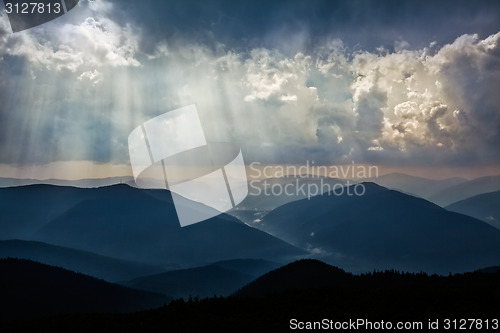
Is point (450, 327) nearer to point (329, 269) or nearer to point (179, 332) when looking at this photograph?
point (179, 332)

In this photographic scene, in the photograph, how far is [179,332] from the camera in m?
43.0

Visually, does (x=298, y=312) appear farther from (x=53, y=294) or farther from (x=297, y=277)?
(x=53, y=294)

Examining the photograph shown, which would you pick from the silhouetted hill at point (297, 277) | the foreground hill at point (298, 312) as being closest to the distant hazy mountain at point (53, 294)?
the silhouetted hill at point (297, 277)

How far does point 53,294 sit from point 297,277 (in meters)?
110

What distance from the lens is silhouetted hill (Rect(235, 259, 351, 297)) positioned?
147312 millimetres

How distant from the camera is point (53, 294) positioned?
525ft

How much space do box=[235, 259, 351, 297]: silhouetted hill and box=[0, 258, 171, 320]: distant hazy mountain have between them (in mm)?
62862

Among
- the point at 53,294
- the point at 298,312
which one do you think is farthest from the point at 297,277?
the point at 53,294

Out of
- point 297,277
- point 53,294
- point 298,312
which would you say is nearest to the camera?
point 298,312

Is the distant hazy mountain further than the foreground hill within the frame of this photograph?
Yes

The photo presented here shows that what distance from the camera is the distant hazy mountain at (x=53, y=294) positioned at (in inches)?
5610

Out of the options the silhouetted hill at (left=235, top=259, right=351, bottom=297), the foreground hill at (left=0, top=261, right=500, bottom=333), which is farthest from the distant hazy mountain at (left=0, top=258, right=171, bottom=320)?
the foreground hill at (left=0, top=261, right=500, bottom=333)

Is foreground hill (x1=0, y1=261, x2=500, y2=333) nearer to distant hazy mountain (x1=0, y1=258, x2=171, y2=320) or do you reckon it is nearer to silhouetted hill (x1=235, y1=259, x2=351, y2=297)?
silhouetted hill (x1=235, y1=259, x2=351, y2=297)

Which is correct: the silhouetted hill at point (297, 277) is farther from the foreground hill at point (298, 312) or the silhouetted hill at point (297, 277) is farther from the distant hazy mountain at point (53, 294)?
the foreground hill at point (298, 312)
